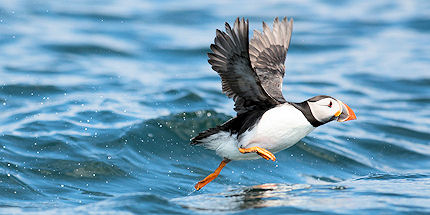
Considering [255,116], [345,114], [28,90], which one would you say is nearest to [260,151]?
[255,116]

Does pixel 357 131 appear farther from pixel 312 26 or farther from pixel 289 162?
pixel 312 26

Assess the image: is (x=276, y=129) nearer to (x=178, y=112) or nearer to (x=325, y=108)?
(x=325, y=108)

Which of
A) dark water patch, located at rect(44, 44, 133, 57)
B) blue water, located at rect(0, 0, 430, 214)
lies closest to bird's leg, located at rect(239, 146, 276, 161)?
blue water, located at rect(0, 0, 430, 214)

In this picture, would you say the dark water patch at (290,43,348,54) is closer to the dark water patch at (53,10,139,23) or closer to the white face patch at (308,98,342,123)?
the dark water patch at (53,10,139,23)

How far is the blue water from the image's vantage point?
6.31 metres

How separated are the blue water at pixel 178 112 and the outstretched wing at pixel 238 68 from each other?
34.5 inches

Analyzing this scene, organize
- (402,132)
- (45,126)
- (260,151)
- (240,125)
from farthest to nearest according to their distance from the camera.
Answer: (402,132)
(45,126)
(240,125)
(260,151)

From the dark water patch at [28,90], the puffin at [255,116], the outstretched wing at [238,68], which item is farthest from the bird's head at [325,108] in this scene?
the dark water patch at [28,90]

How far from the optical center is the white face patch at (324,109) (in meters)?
6.08

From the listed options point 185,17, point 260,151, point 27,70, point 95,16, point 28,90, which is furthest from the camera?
point 185,17

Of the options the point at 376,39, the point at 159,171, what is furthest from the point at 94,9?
the point at 159,171

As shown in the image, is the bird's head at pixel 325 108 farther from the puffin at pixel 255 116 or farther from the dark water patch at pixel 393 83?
the dark water patch at pixel 393 83

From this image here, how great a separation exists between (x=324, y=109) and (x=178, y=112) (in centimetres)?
397

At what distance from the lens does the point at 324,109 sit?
611cm
